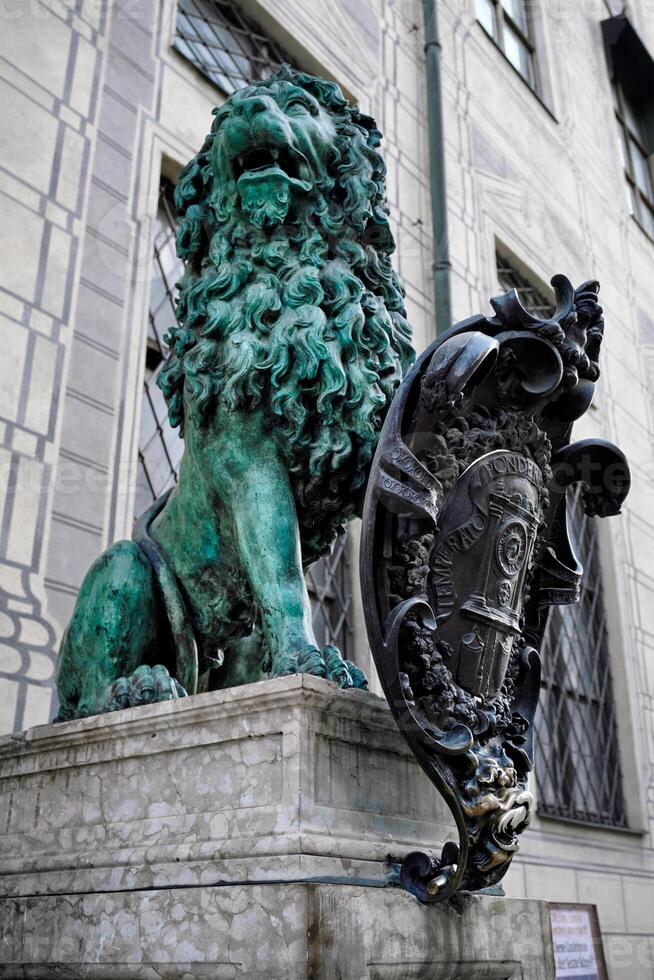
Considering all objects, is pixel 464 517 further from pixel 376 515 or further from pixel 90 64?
pixel 90 64

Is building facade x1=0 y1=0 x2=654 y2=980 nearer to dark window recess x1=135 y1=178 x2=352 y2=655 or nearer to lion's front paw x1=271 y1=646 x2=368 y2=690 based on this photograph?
dark window recess x1=135 y1=178 x2=352 y2=655

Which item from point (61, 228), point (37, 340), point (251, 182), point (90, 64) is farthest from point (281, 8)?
point (251, 182)

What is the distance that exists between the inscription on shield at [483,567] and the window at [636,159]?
11.0m

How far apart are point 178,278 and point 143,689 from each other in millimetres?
3666

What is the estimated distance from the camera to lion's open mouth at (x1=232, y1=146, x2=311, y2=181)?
2.29 m

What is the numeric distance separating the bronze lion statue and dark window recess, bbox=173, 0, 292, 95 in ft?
12.4

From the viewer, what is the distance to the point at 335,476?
2.15 metres

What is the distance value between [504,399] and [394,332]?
0.43m

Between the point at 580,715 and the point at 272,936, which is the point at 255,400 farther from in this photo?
the point at 580,715

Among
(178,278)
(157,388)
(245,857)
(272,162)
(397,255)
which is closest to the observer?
(245,857)

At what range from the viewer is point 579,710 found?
7.93m

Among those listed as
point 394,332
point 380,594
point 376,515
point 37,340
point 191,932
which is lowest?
point 191,932

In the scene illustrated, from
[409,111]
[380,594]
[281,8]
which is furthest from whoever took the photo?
[409,111]

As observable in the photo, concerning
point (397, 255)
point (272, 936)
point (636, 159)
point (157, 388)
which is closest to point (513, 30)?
point (636, 159)
